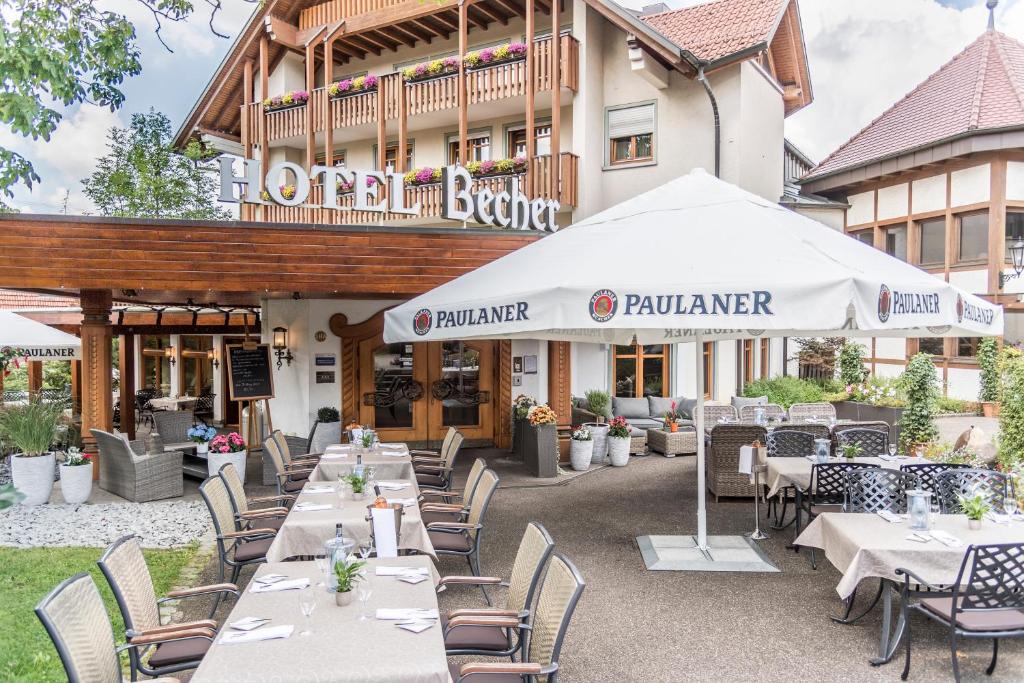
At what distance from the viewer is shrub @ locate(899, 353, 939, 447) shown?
11391 mm

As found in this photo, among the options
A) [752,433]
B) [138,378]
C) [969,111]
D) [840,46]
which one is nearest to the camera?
[752,433]

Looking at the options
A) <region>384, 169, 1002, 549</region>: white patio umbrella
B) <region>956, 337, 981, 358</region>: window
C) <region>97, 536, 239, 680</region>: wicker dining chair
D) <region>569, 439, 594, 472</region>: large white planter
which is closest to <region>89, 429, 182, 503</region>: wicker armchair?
<region>384, 169, 1002, 549</region>: white patio umbrella

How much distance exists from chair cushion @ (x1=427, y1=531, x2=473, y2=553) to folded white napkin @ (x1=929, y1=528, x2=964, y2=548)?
343 cm

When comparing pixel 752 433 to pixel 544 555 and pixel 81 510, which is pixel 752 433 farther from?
pixel 81 510

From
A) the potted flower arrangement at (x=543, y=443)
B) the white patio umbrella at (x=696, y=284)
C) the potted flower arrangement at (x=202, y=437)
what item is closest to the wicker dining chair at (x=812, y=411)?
the potted flower arrangement at (x=543, y=443)

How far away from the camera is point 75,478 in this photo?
892 centimetres

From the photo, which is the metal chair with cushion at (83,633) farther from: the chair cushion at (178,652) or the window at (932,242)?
the window at (932,242)

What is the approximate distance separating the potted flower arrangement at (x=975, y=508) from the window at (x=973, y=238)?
45.0 ft

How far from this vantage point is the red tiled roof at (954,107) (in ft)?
52.2

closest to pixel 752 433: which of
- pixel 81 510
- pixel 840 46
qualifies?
pixel 81 510

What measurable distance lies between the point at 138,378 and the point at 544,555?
21.1 meters

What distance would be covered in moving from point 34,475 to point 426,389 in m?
6.00

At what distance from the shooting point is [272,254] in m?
9.18

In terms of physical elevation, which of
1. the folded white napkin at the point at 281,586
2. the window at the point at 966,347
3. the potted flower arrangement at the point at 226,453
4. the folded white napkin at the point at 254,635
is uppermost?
the window at the point at 966,347
